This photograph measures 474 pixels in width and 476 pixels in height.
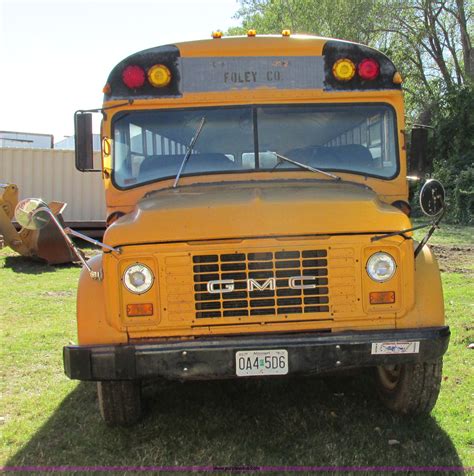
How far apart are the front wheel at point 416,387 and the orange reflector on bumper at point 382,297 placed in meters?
0.50

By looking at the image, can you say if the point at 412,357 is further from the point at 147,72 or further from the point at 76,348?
the point at 147,72

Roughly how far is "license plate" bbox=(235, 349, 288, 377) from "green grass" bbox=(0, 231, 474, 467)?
0.58m

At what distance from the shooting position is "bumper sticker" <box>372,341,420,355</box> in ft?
10.0

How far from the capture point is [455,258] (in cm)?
1090

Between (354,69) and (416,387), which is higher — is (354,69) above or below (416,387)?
above

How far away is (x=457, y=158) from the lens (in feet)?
71.2

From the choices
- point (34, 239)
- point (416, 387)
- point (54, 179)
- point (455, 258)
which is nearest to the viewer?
point (416, 387)

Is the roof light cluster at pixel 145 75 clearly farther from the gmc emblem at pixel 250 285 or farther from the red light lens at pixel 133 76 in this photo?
the gmc emblem at pixel 250 285

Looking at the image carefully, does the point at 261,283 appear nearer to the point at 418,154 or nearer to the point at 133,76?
the point at 133,76

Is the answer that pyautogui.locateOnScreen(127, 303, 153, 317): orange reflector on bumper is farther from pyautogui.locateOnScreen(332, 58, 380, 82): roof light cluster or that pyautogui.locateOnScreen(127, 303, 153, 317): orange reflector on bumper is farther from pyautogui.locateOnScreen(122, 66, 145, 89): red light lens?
pyautogui.locateOnScreen(332, 58, 380, 82): roof light cluster

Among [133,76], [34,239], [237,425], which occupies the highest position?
[133,76]

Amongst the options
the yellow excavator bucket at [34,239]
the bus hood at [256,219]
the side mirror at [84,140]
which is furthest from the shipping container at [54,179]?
the bus hood at [256,219]

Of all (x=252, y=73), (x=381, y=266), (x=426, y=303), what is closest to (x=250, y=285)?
(x=381, y=266)

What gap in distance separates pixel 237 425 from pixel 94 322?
123cm
